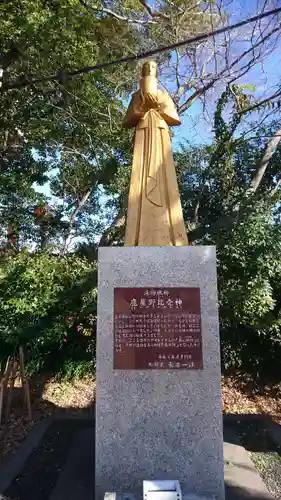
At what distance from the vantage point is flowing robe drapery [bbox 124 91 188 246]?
11.9 feet

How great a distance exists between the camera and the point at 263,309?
585 centimetres

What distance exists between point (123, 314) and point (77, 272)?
3.88 m

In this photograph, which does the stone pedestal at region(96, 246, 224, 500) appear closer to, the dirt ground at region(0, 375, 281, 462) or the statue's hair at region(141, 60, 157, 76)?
the statue's hair at region(141, 60, 157, 76)

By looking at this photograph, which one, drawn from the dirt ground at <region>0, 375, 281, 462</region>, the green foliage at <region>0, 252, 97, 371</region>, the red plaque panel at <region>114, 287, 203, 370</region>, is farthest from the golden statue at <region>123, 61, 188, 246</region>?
the dirt ground at <region>0, 375, 281, 462</region>

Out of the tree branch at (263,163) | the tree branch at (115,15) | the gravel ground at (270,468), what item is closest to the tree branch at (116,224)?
the tree branch at (263,163)

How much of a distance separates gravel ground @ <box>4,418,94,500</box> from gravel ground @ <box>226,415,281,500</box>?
211cm

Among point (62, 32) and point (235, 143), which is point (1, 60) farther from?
point (235, 143)

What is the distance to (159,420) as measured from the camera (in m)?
3.00

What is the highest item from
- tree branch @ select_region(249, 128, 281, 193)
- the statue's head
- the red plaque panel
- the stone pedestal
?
tree branch @ select_region(249, 128, 281, 193)

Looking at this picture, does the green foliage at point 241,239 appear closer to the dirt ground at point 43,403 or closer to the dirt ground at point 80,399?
the dirt ground at point 80,399

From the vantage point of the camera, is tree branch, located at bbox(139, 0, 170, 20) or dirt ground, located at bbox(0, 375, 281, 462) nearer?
dirt ground, located at bbox(0, 375, 281, 462)

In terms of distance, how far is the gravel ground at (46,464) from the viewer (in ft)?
11.1

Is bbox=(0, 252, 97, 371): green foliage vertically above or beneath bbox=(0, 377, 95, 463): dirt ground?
above

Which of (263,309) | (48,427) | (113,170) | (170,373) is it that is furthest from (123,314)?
(113,170)
